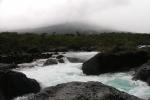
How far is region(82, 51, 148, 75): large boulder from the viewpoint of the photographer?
25.0 meters

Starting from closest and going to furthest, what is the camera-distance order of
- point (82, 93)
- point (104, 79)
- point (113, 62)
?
point (82, 93) → point (104, 79) → point (113, 62)

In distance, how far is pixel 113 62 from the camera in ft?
85.1

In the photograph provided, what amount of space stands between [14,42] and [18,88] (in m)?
61.1

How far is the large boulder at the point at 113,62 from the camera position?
24984 mm

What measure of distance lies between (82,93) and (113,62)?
17.2 metres

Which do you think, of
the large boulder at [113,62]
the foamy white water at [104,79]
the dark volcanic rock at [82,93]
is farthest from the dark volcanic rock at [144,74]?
the dark volcanic rock at [82,93]

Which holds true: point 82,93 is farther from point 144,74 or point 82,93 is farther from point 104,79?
point 104,79

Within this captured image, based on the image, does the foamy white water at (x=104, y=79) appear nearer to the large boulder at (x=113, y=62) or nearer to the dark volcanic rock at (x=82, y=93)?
the large boulder at (x=113, y=62)

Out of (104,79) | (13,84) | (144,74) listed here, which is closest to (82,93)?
(13,84)

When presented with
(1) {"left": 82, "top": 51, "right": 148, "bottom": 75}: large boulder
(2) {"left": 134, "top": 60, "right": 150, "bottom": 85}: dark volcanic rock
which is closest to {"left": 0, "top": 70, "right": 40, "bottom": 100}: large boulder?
(2) {"left": 134, "top": 60, "right": 150, "bottom": 85}: dark volcanic rock

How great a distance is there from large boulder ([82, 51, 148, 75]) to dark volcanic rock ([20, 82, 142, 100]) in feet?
48.9

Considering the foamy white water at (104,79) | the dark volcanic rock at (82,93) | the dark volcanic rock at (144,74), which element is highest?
the dark volcanic rock at (82,93)

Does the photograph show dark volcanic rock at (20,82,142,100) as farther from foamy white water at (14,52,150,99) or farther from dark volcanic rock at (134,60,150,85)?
dark volcanic rock at (134,60,150,85)

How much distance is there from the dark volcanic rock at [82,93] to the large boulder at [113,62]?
1492 cm
